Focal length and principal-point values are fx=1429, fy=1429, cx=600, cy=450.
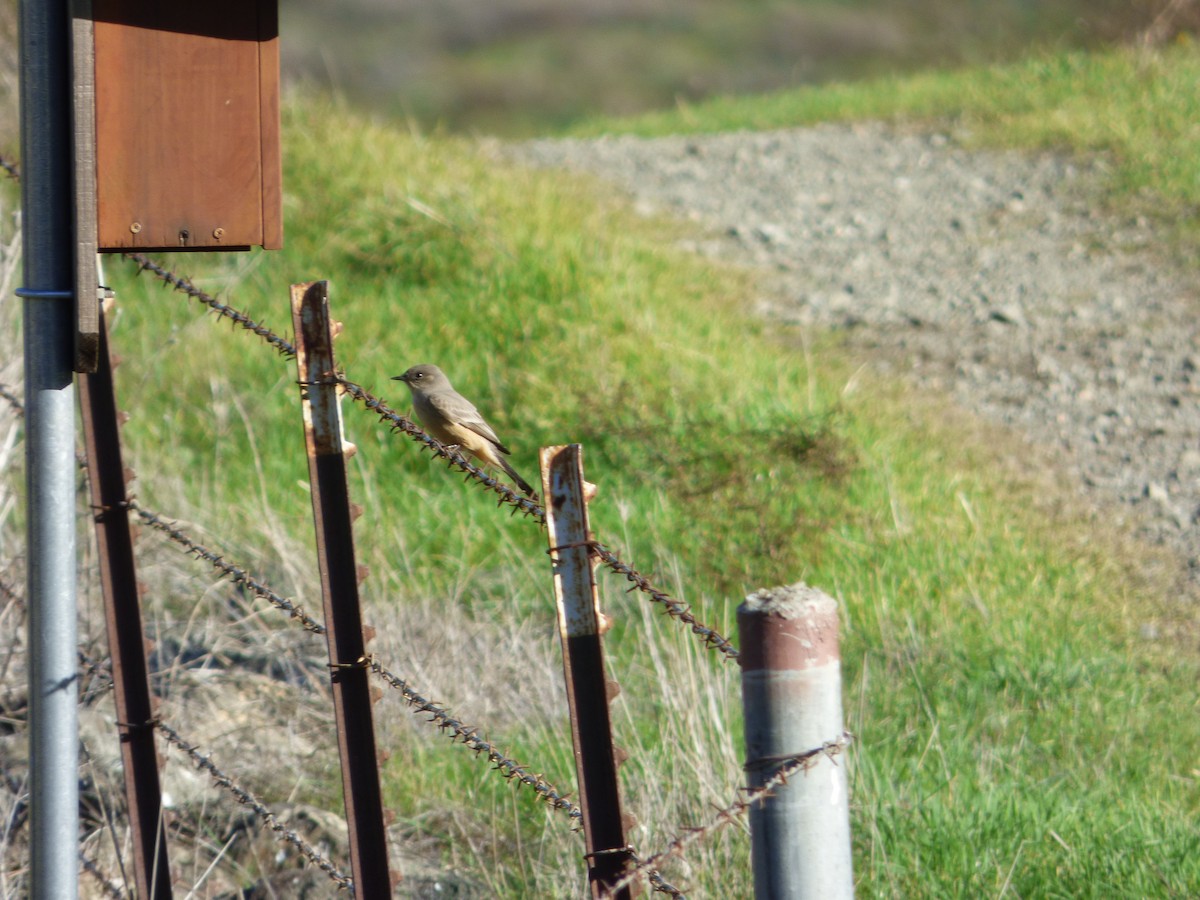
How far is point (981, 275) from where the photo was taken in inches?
359

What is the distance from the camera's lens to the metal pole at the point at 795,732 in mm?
1811

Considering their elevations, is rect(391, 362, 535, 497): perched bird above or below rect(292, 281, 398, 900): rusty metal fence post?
above

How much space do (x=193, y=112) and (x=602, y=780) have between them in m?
1.61

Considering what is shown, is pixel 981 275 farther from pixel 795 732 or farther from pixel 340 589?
pixel 795 732

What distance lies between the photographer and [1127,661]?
4.95 metres

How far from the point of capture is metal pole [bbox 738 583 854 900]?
1.81 meters

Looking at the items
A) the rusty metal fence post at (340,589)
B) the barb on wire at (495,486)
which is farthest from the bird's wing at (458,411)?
the rusty metal fence post at (340,589)

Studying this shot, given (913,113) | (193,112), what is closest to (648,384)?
(193,112)

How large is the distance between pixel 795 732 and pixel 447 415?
277cm

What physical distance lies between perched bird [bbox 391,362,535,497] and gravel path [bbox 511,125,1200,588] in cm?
309

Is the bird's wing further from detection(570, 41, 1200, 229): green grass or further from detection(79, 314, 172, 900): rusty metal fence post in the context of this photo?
detection(570, 41, 1200, 229): green grass

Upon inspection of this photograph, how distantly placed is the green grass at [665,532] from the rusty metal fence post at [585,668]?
1190mm

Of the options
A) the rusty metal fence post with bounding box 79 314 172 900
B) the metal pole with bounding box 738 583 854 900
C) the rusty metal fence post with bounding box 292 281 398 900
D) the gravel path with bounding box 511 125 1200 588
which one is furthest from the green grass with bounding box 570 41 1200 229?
the metal pole with bounding box 738 583 854 900

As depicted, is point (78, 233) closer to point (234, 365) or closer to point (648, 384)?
point (648, 384)
